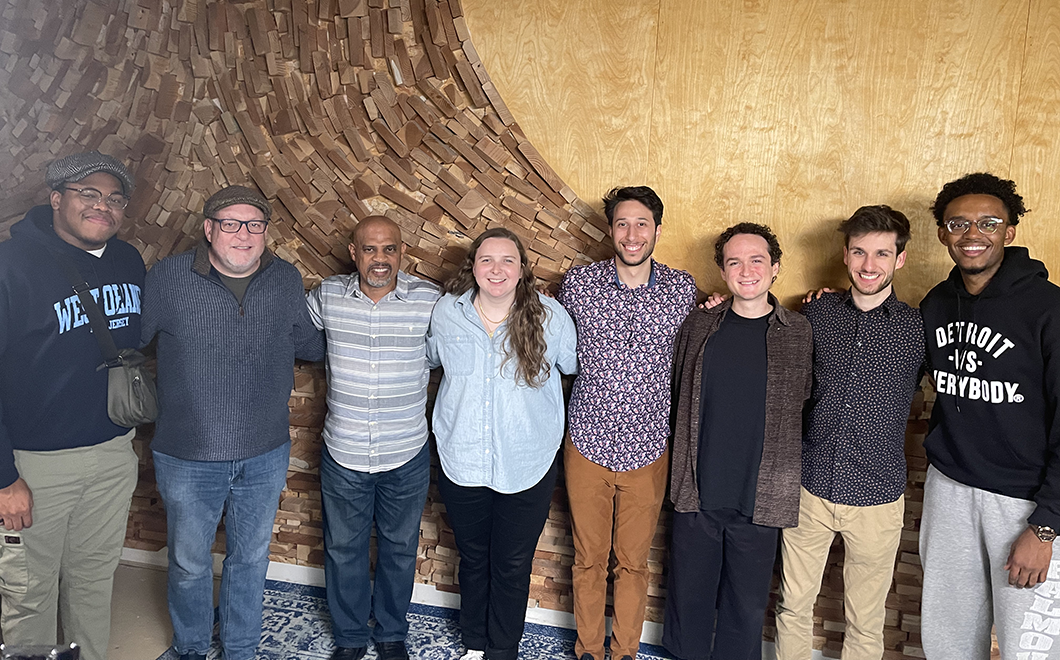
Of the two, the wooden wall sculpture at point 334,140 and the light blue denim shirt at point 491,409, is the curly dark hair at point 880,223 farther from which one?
the light blue denim shirt at point 491,409

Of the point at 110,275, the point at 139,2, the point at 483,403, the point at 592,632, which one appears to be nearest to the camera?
the point at 110,275

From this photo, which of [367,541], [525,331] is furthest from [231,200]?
[367,541]

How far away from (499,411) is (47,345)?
1458mm

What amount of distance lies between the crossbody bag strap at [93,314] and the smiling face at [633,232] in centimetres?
175

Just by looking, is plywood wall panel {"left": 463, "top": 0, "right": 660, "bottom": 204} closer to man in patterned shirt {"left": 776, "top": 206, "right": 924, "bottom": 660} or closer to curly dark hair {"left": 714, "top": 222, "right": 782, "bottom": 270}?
curly dark hair {"left": 714, "top": 222, "right": 782, "bottom": 270}

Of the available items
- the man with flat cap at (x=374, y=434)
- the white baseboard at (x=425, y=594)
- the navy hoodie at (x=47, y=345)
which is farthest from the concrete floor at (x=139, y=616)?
the navy hoodie at (x=47, y=345)

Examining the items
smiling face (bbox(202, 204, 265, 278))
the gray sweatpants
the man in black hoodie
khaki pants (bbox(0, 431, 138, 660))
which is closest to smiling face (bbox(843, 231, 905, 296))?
the man in black hoodie

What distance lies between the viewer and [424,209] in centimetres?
309

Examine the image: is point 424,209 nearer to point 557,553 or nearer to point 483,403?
point 483,403

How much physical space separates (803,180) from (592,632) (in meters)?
1.97

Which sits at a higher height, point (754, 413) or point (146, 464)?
point (754, 413)

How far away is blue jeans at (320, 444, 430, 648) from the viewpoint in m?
2.74

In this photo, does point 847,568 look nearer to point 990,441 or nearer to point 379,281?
point 990,441

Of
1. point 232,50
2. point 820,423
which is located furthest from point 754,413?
point 232,50
